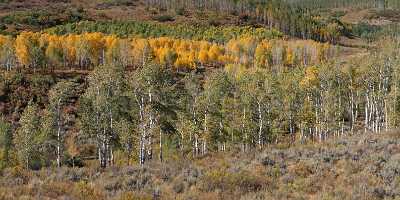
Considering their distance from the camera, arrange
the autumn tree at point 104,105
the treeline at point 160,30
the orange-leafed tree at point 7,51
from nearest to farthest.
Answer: the autumn tree at point 104,105, the orange-leafed tree at point 7,51, the treeline at point 160,30

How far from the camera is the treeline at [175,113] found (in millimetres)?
43750

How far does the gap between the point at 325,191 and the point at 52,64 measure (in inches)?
4129

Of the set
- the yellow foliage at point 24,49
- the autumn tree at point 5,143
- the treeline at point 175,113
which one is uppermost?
the yellow foliage at point 24,49

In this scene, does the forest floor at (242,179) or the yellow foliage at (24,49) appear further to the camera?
the yellow foliage at (24,49)

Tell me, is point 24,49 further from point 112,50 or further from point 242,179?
point 242,179

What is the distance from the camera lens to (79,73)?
101 metres

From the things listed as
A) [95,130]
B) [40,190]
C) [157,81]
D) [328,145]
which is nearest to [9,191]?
[40,190]

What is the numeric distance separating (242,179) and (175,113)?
32668 mm

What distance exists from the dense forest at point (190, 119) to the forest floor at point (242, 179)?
0.07 meters

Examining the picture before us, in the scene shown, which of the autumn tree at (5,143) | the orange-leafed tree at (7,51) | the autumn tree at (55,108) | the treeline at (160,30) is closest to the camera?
the autumn tree at (55,108)

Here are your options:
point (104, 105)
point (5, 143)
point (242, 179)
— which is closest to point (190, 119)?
point (104, 105)

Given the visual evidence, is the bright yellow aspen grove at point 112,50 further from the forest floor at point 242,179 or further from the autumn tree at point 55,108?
the forest floor at point 242,179

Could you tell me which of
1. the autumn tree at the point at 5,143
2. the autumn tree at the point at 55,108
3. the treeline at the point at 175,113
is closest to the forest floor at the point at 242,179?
the treeline at the point at 175,113

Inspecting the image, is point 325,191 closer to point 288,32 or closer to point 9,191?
point 9,191
